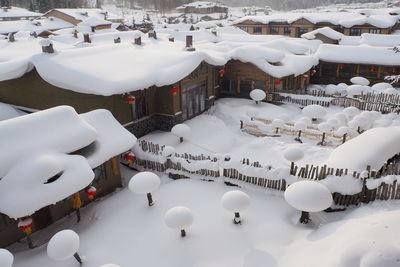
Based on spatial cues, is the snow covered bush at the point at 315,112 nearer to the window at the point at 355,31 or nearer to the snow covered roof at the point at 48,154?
the snow covered roof at the point at 48,154

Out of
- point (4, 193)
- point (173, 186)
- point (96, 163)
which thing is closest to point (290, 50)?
point (173, 186)

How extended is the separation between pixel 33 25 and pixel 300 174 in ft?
192

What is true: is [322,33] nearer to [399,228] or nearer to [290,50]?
[290,50]

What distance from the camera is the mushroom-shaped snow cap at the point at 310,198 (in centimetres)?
982

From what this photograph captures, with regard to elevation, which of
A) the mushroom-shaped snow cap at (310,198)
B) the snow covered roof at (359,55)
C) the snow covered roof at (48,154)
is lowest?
the mushroom-shaped snow cap at (310,198)

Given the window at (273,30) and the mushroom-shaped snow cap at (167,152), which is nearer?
the mushroom-shaped snow cap at (167,152)

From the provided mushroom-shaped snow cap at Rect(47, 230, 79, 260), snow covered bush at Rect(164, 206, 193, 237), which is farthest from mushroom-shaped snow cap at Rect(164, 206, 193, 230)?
mushroom-shaped snow cap at Rect(47, 230, 79, 260)

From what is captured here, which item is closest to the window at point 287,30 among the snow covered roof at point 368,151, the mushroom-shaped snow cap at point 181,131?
the mushroom-shaped snow cap at point 181,131

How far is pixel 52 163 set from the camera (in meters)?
10.5

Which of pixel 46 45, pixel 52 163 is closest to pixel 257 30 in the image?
pixel 46 45

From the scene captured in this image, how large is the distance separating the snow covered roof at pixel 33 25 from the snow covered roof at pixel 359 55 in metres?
43.1

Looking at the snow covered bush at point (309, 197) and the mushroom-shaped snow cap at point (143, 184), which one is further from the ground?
the snow covered bush at point (309, 197)

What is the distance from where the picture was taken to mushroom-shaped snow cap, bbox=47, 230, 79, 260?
8.77 metres

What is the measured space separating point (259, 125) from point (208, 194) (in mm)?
8492
